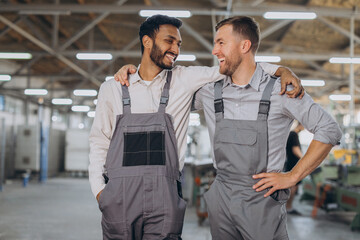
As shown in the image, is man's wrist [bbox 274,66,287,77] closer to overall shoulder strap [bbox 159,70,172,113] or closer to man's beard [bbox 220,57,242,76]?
man's beard [bbox 220,57,242,76]

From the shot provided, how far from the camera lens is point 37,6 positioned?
7.57 meters

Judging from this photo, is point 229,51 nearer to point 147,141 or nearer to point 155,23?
point 155,23

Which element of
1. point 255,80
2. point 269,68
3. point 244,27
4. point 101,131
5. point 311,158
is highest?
point 244,27

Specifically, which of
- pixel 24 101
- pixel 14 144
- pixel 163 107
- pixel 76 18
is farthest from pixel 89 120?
pixel 163 107

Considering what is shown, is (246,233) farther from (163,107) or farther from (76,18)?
(76,18)

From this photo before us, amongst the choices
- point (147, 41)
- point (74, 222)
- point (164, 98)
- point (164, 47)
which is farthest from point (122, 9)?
point (164, 98)

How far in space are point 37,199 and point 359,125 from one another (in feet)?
26.0

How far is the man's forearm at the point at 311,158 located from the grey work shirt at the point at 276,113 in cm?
4

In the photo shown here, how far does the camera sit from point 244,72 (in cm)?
204

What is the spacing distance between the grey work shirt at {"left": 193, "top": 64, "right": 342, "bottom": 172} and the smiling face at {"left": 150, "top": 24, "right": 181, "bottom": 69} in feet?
1.02

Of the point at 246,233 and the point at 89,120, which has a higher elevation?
the point at 89,120

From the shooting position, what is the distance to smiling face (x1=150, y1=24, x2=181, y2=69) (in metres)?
2.06

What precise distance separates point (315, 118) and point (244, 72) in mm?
485

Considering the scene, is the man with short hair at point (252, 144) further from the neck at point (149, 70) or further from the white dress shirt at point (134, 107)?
the neck at point (149, 70)
